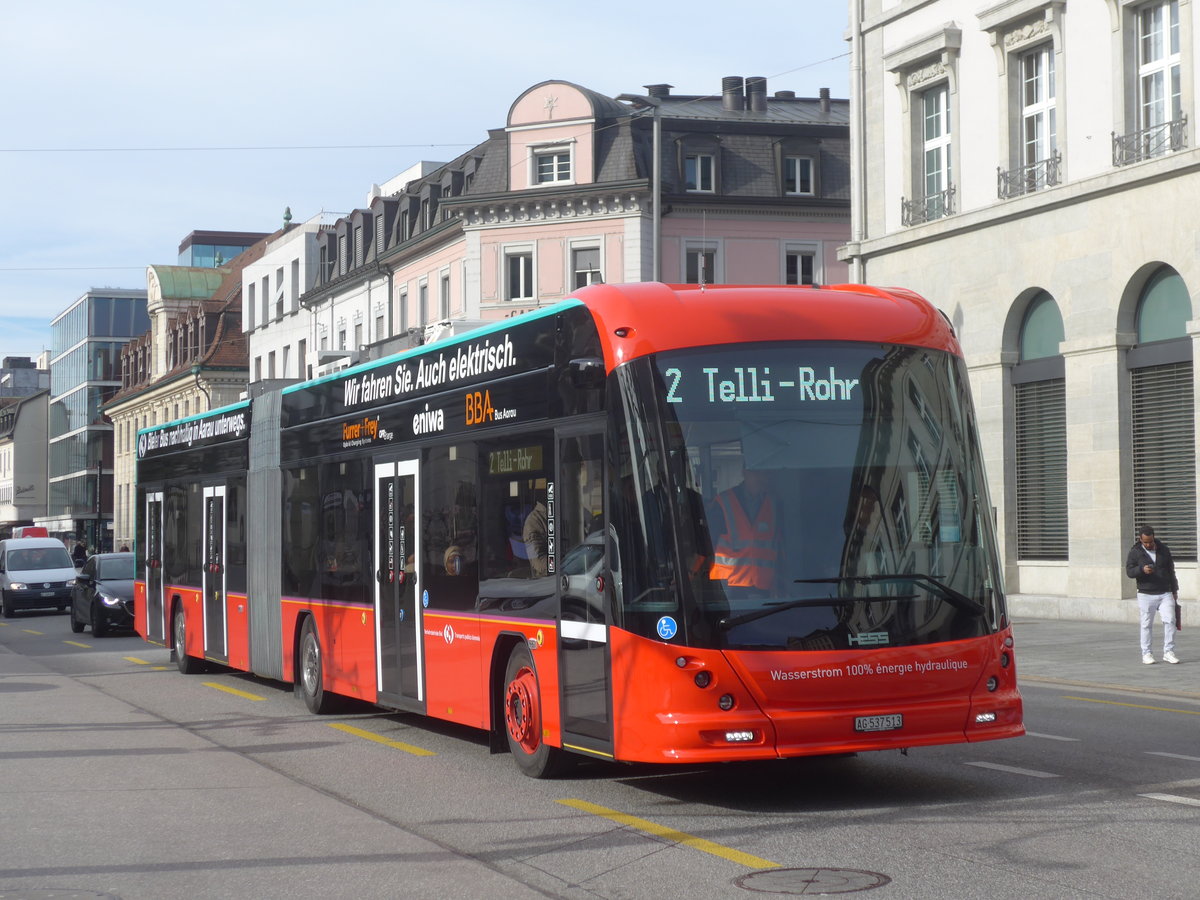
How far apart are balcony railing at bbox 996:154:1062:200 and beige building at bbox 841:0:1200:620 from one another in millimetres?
37

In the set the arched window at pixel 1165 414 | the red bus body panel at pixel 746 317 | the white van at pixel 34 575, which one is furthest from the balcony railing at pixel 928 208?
the red bus body panel at pixel 746 317

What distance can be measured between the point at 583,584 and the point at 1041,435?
2090 centimetres

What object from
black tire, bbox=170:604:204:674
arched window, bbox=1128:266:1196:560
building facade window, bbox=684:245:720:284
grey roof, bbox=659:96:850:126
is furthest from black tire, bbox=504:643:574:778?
grey roof, bbox=659:96:850:126

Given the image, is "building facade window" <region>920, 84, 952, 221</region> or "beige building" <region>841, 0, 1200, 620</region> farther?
"building facade window" <region>920, 84, 952, 221</region>

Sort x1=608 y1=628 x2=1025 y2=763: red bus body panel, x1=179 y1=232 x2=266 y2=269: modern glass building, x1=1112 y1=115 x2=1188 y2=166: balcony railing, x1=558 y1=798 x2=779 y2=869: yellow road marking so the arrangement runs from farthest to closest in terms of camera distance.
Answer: x1=179 y1=232 x2=266 y2=269: modern glass building
x1=1112 y1=115 x2=1188 y2=166: balcony railing
x1=608 y1=628 x2=1025 y2=763: red bus body panel
x1=558 y1=798 x2=779 y2=869: yellow road marking

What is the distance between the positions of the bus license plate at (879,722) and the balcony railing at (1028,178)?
20670 millimetres

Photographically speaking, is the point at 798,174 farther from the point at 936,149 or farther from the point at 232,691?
the point at 232,691

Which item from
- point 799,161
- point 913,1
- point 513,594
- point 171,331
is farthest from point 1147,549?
point 171,331

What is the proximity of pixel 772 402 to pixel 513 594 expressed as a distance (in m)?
2.34

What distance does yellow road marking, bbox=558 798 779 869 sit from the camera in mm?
7801

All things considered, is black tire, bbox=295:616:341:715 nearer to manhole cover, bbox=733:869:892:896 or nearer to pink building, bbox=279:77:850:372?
manhole cover, bbox=733:869:892:896

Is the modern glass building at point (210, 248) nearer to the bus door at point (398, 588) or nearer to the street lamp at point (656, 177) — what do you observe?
the street lamp at point (656, 177)

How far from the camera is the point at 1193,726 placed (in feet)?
44.7

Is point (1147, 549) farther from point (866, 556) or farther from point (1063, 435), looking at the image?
point (866, 556)
